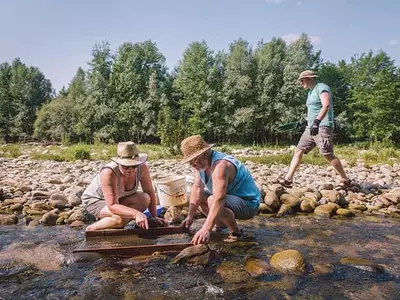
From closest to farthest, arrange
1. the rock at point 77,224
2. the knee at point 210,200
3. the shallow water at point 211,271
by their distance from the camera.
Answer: the shallow water at point 211,271
the knee at point 210,200
the rock at point 77,224

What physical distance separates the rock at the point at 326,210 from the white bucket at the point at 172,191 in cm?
210

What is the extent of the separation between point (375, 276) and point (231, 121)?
2810cm

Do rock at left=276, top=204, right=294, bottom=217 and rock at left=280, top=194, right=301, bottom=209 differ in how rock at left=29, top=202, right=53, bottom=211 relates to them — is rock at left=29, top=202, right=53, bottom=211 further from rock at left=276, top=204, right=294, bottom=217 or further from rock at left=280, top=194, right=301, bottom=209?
rock at left=280, top=194, right=301, bottom=209

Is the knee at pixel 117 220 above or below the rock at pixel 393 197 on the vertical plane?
above

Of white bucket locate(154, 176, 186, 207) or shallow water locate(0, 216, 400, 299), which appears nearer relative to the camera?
shallow water locate(0, 216, 400, 299)

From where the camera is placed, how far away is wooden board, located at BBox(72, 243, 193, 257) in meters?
3.35

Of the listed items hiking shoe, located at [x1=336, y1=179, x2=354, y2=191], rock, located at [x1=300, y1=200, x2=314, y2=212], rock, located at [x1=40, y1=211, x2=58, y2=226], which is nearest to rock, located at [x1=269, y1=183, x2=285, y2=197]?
rock, located at [x1=300, y1=200, x2=314, y2=212]

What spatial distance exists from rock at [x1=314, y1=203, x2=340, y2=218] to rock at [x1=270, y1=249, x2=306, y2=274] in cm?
219

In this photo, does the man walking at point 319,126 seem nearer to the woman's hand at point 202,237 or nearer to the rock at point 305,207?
the rock at point 305,207

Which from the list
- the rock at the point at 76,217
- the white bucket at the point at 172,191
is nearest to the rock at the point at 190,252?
the white bucket at the point at 172,191

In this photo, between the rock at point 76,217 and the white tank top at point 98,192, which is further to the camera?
the rock at point 76,217

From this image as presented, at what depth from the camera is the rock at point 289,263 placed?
3.07 metres

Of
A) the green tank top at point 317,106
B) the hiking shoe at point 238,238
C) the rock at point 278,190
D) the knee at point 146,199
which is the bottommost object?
the hiking shoe at point 238,238

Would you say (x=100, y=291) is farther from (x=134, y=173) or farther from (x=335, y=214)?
(x=335, y=214)
